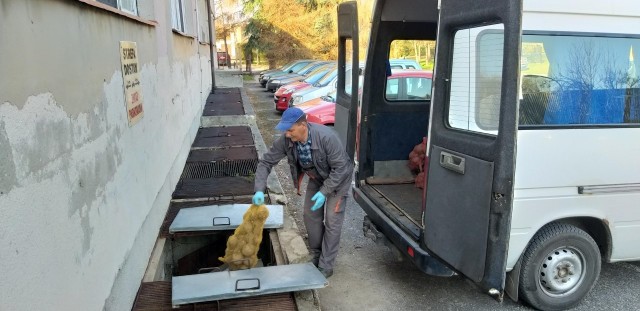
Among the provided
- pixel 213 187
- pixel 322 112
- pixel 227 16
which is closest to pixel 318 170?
pixel 213 187

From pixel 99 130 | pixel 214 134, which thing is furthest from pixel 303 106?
pixel 99 130

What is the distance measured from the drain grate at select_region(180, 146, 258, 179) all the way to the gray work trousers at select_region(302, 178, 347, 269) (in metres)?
2.35

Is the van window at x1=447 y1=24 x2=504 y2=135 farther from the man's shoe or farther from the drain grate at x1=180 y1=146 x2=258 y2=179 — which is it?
the drain grate at x1=180 y1=146 x2=258 y2=179

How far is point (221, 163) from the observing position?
7.11m

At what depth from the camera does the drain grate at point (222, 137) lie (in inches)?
338

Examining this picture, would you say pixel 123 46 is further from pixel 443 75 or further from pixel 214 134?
pixel 214 134

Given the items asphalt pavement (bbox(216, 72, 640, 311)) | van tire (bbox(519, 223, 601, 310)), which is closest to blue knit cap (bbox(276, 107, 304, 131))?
asphalt pavement (bbox(216, 72, 640, 311))

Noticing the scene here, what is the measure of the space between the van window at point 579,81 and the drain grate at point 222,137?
6051 mm

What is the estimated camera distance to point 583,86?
10.7ft

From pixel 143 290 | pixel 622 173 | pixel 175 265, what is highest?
pixel 622 173

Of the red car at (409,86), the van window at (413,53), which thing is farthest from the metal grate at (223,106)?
the red car at (409,86)

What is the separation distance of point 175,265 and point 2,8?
3.53 m

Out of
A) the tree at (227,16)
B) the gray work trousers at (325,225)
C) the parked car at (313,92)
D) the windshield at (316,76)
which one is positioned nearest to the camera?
the gray work trousers at (325,225)

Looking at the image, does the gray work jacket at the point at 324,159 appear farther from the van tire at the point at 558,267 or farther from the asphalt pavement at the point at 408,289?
the van tire at the point at 558,267
